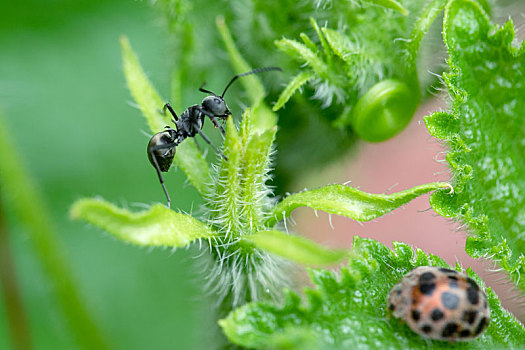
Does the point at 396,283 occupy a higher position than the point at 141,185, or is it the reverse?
the point at 141,185

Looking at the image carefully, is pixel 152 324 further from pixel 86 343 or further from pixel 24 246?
pixel 86 343

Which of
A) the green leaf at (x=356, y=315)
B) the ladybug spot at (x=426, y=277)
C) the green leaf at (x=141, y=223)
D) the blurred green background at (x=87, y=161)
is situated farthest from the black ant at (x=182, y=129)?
the blurred green background at (x=87, y=161)

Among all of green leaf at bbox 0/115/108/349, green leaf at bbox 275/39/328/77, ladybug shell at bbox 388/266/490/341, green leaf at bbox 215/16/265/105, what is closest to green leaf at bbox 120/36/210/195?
green leaf at bbox 215/16/265/105

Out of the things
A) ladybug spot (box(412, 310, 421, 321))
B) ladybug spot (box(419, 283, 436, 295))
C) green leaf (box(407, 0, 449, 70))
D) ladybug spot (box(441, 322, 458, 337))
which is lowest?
ladybug spot (box(441, 322, 458, 337))

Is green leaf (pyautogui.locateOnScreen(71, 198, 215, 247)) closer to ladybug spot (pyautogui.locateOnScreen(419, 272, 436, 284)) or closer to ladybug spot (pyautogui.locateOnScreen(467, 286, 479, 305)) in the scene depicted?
ladybug spot (pyautogui.locateOnScreen(419, 272, 436, 284))

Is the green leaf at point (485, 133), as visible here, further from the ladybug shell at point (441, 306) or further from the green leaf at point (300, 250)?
the green leaf at point (300, 250)

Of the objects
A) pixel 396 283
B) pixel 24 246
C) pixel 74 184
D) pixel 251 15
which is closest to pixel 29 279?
pixel 24 246
